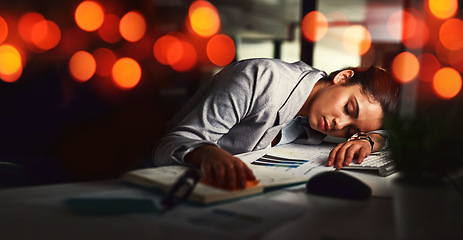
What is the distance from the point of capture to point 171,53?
2283 mm

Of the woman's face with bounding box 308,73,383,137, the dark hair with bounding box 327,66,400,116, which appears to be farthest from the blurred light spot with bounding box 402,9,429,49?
the woman's face with bounding box 308,73,383,137

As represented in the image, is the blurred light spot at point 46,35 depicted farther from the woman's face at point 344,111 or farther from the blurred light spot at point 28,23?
the woman's face at point 344,111

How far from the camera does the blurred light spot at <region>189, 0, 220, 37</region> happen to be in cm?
232

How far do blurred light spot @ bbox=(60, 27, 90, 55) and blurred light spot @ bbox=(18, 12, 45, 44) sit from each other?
192mm

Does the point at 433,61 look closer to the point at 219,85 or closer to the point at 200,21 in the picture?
the point at 219,85

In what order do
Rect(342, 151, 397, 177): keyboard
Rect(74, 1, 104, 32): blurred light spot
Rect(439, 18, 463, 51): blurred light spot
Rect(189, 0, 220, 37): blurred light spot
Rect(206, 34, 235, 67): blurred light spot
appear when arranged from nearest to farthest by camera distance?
Rect(342, 151, 397, 177): keyboard
Rect(439, 18, 463, 51): blurred light spot
Rect(74, 1, 104, 32): blurred light spot
Rect(206, 34, 235, 67): blurred light spot
Rect(189, 0, 220, 37): blurred light spot

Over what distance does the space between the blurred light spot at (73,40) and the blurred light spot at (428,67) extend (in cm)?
141

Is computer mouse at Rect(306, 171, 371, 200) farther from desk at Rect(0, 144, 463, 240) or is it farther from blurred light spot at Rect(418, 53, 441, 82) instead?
blurred light spot at Rect(418, 53, 441, 82)

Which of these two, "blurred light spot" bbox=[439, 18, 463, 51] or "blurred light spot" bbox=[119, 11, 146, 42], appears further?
"blurred light spot" bbox=[119, 11, 146, 42]

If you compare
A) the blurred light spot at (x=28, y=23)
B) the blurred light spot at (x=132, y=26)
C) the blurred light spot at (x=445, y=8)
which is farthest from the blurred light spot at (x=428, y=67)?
the blurred light spot at (x=28, y=23)

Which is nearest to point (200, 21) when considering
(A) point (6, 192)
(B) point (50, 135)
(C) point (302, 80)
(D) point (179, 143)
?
(C) point (302, 80)

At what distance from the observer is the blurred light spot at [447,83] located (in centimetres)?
113

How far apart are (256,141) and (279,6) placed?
1.30 m

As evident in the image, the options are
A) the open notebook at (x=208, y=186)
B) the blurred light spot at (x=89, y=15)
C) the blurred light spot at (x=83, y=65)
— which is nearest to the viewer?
the open notebook at (x=208, y=186)
